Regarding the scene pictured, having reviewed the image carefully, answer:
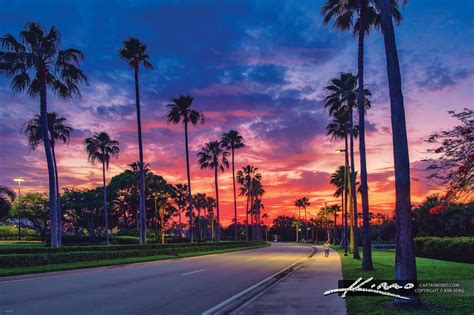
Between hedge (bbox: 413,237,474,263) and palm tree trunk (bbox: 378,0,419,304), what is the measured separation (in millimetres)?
20738

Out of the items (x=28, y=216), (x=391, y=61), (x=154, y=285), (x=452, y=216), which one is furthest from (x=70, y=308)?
(x=28, y=216)

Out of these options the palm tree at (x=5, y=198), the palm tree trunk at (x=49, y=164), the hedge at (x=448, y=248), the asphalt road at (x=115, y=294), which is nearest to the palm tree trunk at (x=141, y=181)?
the palm tree trunk at (x=49, y=164)

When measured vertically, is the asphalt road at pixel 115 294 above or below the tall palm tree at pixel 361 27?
below

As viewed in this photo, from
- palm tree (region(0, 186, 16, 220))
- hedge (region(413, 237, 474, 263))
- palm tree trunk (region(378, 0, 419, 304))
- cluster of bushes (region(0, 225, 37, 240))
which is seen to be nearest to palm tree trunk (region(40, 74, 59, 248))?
palm tree trunk (region(378, 0, 419, 304))

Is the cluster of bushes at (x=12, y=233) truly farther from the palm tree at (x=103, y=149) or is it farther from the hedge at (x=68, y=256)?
the hedge at (x=68, y=256)

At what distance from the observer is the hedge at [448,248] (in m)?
28.4

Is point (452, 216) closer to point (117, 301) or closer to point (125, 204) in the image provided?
point (117, 301)

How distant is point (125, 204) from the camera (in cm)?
9538

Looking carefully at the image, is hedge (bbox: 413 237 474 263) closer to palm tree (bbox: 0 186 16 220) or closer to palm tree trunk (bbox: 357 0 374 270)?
palm tree trunk (bbox: 357 0 374 270)

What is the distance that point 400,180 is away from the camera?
1034 cm

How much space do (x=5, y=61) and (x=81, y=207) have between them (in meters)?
61.3

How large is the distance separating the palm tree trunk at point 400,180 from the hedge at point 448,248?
2074 centimetres

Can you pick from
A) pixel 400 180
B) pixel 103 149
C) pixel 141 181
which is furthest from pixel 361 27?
pixel 103 149

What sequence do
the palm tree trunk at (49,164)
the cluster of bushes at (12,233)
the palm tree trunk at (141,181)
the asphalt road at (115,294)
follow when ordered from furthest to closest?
the cluster of bushes at (12,233) < the palm tree trunk at (141,181) < the palm tree trunk at (49,164) < the asphalt road at (115,294)
